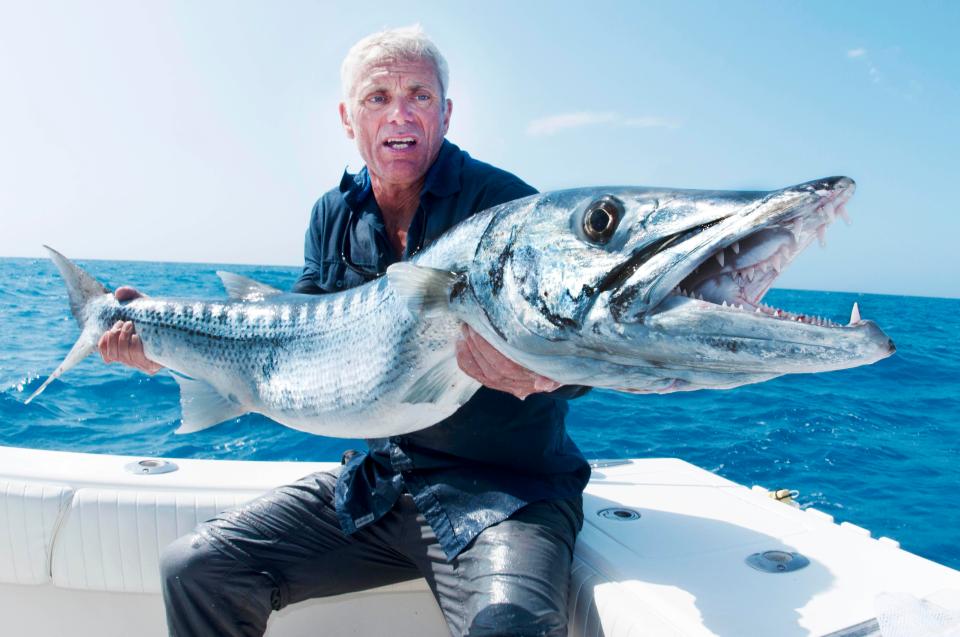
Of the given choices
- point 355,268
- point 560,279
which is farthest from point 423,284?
point 355,268

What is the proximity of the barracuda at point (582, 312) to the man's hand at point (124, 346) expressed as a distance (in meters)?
0.94

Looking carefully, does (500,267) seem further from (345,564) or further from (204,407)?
(204,407)

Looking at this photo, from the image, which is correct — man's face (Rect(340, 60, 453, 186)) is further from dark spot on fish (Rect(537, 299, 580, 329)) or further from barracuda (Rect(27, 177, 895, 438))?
dark spot on fish (Rect(537, 299, 580, 329))

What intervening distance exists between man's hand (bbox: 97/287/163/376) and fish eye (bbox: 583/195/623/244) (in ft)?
8.83

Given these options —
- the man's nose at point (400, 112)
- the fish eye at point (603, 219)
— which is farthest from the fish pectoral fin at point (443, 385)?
the man's nose at point (400, 112)

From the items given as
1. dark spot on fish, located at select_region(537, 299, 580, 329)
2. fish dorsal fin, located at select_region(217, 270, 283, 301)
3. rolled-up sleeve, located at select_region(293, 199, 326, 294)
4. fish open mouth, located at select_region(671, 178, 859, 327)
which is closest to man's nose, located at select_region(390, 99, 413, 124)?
rolled-up sleeve, located at select_region(293, 199, 326, 294)

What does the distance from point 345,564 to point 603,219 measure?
6.51 ft

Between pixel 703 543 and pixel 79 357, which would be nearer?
pixel 703 543

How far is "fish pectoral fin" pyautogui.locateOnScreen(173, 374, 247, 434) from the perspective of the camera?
3266 millimetres

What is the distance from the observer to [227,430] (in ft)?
31.2

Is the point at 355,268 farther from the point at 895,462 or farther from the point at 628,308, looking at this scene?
the point at 895,462

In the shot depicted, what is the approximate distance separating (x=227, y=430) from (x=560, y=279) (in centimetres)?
879

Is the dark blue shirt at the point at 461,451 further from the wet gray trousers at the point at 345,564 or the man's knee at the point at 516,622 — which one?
the man's knee at the point at 516,622

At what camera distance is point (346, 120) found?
142 inches
